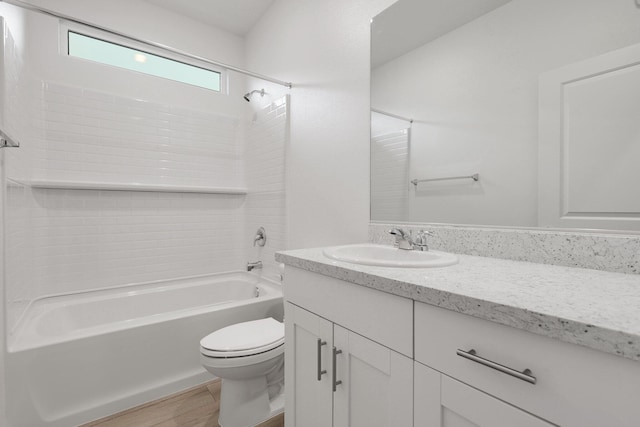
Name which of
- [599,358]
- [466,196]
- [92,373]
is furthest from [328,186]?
[92,373]

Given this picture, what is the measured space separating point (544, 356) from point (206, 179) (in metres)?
2.72

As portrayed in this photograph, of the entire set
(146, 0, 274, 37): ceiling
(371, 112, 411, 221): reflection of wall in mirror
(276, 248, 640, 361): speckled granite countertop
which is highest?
(146, 0, 274, 37): ceiling

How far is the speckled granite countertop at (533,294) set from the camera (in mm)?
471

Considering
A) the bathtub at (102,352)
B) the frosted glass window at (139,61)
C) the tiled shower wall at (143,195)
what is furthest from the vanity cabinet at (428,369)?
the frosted glass window at (139,61)

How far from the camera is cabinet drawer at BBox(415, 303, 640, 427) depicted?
0.46m

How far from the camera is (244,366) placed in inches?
56.0

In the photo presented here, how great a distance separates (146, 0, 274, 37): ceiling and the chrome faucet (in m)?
2.26

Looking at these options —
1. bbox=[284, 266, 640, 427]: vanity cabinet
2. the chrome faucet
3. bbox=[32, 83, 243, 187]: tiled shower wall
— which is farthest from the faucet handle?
bbox=[32, 83, 243, 187]: tiled shower wall

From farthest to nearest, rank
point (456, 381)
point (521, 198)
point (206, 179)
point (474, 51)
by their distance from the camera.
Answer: point (206, 179) < point (474, 51) < point (521, 198) < point (456, 381)

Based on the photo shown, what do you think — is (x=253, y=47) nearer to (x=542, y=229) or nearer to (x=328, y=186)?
(x=328, y=186)

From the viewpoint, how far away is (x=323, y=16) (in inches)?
74.2

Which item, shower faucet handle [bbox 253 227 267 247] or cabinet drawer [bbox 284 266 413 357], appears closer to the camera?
cabinet drawer [bbox 284 266 413 357]

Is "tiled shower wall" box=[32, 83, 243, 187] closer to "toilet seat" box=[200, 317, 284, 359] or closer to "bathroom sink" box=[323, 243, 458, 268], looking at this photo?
"toilet seat" box=[200, 317, 284, 359]

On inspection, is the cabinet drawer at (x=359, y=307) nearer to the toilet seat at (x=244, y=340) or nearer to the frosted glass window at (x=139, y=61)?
the toilet seat at (x=244, y=340)
